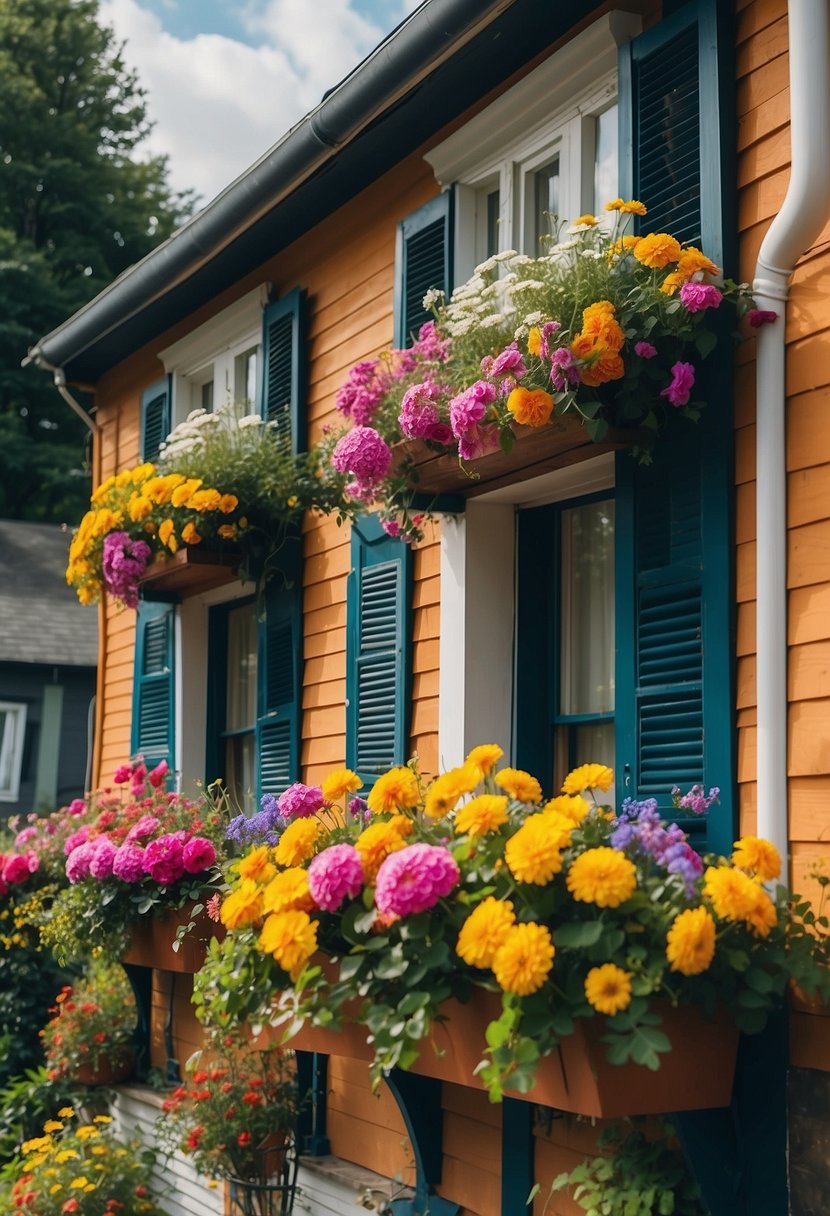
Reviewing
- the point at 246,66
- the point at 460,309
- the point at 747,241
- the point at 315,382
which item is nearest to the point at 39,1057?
the point at 315,382

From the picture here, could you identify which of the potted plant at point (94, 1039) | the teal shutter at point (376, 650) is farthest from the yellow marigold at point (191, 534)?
the potted plant at point (94, 1039)

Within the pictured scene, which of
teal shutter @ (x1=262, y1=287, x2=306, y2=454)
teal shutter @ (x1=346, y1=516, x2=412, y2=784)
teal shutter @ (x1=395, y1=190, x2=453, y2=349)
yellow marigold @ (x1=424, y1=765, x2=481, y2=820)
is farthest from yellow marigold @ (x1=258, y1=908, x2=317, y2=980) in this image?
teal shutter @ (x1=262, y1=287, x2=306, y2=454)

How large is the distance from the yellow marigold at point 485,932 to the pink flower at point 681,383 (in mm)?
1529

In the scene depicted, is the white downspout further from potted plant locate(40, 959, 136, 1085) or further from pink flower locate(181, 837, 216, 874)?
potted plant locate(40, 959, 136, 1085)

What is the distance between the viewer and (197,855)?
592cm

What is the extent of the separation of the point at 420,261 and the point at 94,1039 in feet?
15.0

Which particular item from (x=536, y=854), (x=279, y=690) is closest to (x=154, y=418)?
(x=279, y=690)

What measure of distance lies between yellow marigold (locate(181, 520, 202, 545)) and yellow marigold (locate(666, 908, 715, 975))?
12.4 feet

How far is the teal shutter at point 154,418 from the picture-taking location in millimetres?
8672

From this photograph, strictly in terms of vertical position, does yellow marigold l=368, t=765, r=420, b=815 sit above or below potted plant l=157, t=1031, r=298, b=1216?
above

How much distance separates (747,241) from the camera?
4340mm

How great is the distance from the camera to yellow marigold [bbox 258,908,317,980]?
393cm

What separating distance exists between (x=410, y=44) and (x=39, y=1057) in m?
6.67

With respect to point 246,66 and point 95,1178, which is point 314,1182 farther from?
A: point 246,66
